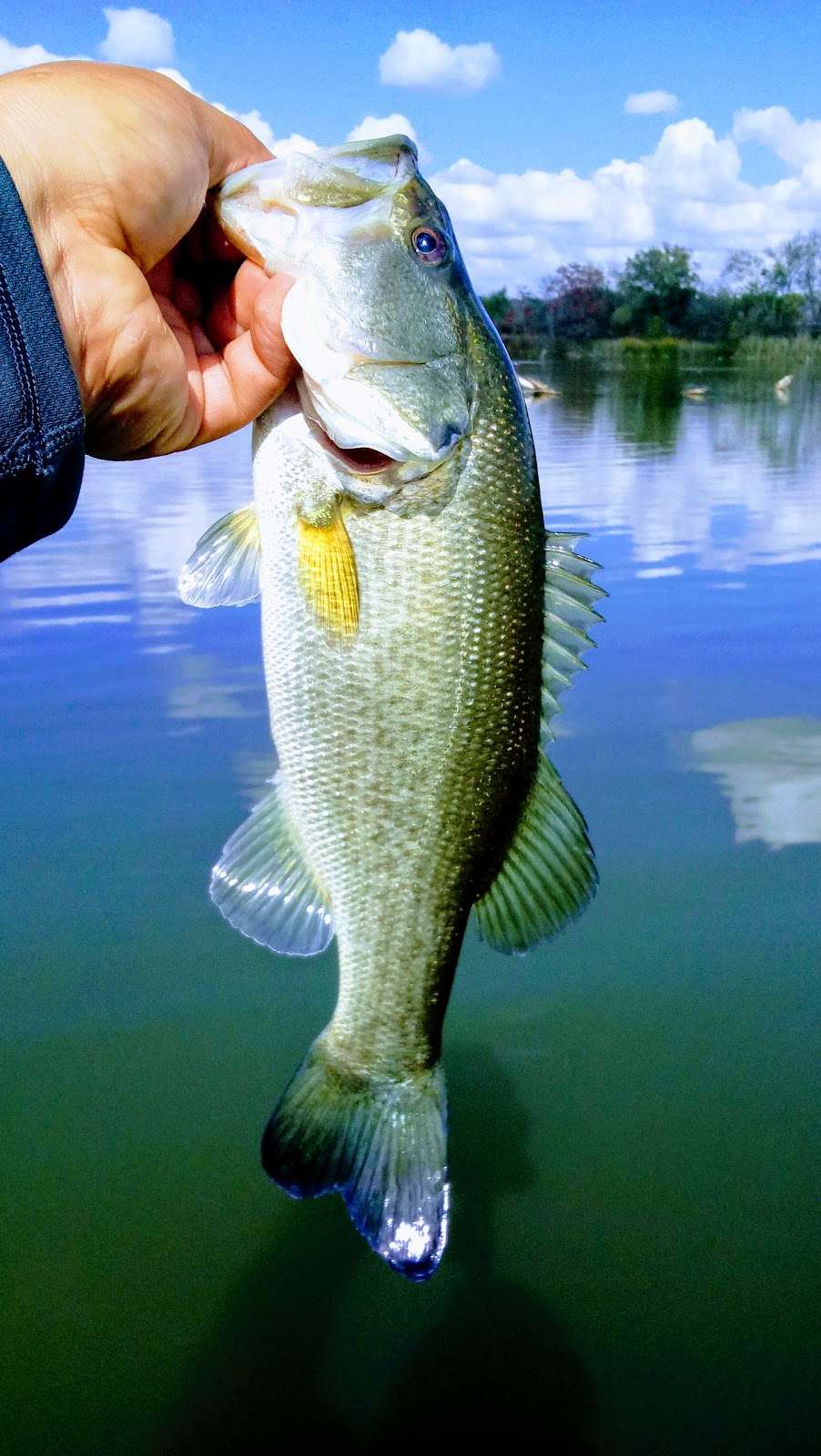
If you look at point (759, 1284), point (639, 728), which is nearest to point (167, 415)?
point (759, 1284)

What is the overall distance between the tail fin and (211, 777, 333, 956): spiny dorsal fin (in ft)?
0.76

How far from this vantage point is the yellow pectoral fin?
205 centimetres

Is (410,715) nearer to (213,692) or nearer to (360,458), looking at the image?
(360,458)

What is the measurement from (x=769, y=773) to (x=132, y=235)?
165 inches

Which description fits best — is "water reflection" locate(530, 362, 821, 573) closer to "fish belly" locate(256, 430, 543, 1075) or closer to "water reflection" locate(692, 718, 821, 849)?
"water reflection" locate(692, 718, 821, 849)

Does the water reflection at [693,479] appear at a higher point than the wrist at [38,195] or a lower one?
lower

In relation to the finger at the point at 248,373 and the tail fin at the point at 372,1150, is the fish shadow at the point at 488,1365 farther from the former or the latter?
the finger at the point at 248,373

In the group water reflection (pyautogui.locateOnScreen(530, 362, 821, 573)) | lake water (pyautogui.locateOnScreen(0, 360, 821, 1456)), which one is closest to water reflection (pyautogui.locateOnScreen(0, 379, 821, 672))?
water reflection (pyautogui.locateOnScreen(530, 362, 821, 573))

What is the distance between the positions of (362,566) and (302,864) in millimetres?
608

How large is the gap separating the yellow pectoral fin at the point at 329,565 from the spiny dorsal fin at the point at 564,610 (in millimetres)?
395

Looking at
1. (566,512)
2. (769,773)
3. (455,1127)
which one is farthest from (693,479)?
(455,1127)

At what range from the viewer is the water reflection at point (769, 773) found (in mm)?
5035

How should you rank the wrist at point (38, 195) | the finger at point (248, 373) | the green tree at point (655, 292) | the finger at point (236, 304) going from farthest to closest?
1. the green tree at point (655, 292)
2. the finger at point (236, 304)
3. the finger at point (248, 373)
4. the wrist at point (38, 195)

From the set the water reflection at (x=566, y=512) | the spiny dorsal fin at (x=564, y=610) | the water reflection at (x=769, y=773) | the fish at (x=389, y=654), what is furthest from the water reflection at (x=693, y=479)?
the fish at (x=389, y=654)
